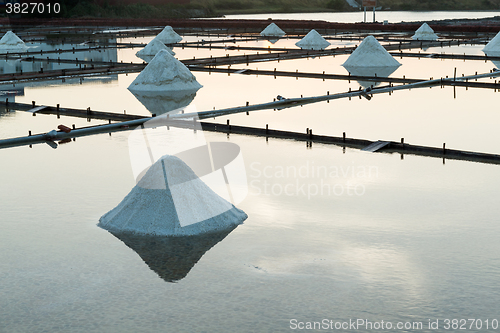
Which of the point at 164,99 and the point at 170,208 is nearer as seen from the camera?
the point at 170,208

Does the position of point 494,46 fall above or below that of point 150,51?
below

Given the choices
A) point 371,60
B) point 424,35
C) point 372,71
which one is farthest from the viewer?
point 424,35

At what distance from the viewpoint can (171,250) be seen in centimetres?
895

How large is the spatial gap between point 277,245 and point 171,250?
1409 millimetres

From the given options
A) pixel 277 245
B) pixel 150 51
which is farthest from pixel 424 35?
pixel 277 245

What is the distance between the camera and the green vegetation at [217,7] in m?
72.9

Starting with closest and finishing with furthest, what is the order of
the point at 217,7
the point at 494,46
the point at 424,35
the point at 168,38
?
the point at 494,46
the point at 168,38
the point at 424,35
the point at 217,7

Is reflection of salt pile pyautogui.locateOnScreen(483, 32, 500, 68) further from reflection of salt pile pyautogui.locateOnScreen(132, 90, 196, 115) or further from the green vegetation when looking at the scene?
the green vegetation

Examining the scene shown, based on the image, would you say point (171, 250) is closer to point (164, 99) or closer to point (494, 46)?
point (164, 99)

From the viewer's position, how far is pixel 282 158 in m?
14.2

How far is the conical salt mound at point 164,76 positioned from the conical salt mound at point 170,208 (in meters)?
13.4

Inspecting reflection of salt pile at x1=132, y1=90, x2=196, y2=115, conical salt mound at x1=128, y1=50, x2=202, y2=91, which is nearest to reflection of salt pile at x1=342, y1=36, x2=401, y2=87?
conical salt mound at x1=128, y1=50, x2=202, y2=91

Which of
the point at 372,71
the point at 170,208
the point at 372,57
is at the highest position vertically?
the point at 372,57

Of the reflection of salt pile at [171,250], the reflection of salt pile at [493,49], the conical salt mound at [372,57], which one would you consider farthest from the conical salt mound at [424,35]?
the reflection of salt pile at [171,250]
